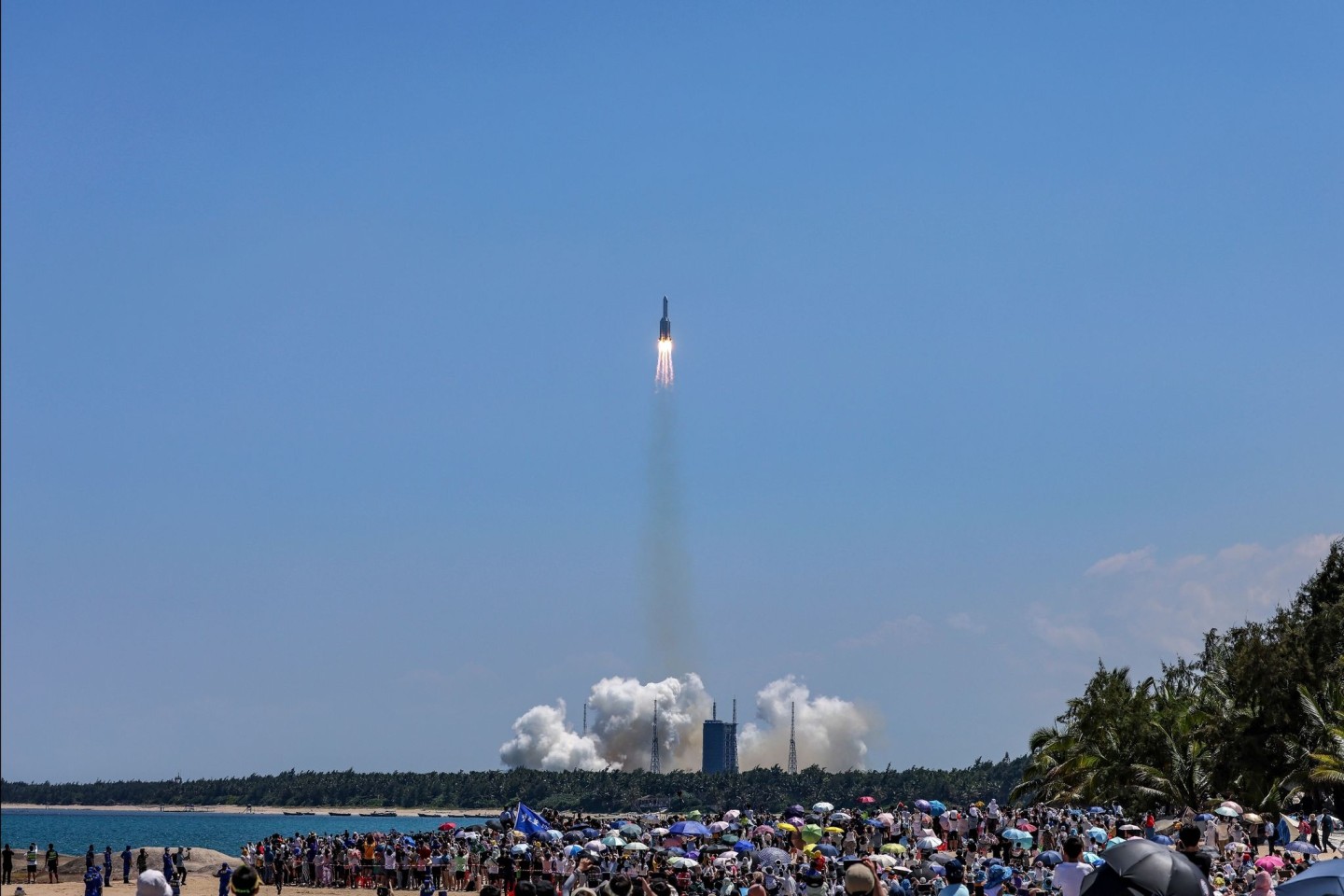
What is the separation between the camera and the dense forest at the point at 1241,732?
54.6 m

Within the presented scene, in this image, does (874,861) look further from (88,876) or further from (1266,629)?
(1266,629)

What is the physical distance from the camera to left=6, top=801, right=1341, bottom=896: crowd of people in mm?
34344

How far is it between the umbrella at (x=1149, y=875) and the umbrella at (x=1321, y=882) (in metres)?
6.18

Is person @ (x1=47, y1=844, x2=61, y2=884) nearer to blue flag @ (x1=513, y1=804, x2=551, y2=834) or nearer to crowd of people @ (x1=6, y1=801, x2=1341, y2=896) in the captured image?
crowd of people @ (x1=6, y1=801, x2=1341, y2=896)

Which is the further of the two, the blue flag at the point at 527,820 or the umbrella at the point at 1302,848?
the blue flag at the point at 527,820

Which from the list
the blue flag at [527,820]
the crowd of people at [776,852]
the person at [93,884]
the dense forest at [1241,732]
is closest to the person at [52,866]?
the crowd of people at [776,852]

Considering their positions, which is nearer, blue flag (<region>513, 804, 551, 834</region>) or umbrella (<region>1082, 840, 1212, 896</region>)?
umbrella (<region>1082, 840, 1212, 896</region>)

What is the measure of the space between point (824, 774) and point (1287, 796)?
437ft

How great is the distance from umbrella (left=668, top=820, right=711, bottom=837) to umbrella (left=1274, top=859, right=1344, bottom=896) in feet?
90.6

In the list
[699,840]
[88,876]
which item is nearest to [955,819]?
[699,840]

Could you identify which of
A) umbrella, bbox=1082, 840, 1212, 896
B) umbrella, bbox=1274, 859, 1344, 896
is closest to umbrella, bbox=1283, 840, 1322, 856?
umbrella, bbox=1274, 859, 1344, 896

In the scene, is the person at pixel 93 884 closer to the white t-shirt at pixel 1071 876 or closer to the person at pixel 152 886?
the person at pixel 152 886

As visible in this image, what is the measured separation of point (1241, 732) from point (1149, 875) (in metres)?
47.8

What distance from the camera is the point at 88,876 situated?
41.2 m
